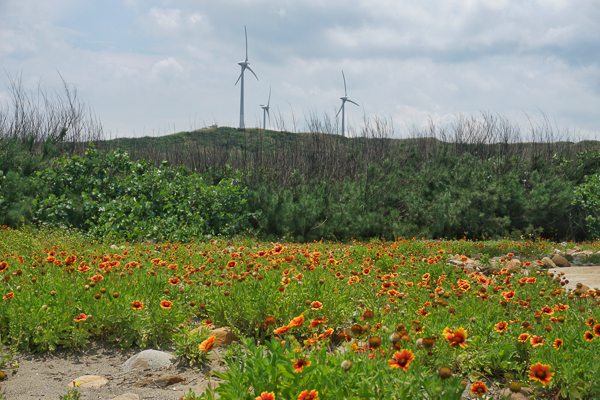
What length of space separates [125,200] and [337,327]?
286 inches

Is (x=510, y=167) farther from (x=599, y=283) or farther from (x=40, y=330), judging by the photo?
(x=40, y=330)

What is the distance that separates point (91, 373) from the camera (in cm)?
249

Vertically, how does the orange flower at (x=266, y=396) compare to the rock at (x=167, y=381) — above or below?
above

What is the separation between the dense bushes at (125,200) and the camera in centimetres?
855

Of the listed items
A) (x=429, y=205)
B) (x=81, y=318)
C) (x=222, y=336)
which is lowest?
(x=222, y=336)

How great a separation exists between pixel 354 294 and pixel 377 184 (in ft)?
24.9

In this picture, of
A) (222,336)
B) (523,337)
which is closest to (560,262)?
(523,337)

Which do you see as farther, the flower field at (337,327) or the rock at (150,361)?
the rock at (150,361)

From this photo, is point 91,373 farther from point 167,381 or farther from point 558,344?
point 558,344

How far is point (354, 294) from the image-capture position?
11.4ft

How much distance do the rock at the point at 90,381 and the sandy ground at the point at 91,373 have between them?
34 mm

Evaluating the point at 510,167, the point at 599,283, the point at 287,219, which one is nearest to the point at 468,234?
the point at 510,167

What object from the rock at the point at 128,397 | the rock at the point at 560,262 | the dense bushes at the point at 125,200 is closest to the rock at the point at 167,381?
the rock at the point at 128,397

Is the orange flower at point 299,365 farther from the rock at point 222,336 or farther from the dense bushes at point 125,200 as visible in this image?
the dense bushes at point 125,200
